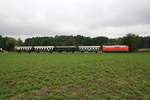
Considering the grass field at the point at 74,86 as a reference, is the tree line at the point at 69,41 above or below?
above

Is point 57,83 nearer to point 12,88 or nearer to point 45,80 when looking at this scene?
point 45,80

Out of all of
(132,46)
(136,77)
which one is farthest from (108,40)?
(136,77)

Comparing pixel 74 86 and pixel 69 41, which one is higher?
pixel 69 41

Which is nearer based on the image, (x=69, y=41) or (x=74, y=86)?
(x=74, y=86)

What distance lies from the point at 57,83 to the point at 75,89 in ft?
5.42

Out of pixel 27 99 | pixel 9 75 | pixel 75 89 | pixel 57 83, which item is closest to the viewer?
pixel 27 99

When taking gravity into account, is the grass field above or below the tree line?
below

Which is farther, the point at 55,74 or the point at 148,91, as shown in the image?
the point at 55,74

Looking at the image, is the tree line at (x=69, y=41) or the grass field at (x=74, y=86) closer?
the grass field at (x=74, y=86)

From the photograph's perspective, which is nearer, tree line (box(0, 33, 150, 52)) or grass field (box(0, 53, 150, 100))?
grass field (box(0, 53, 150, 100))

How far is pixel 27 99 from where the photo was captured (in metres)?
11.2

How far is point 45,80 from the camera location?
49.3 ft

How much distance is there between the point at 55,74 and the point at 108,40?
162m

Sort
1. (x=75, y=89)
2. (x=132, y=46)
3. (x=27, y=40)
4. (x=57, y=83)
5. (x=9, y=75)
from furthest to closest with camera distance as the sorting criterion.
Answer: (x=27, y=40)
(x=132, y=46)
(x=9, y=75)
(x=57, y=83)
(x=75, y=89)
